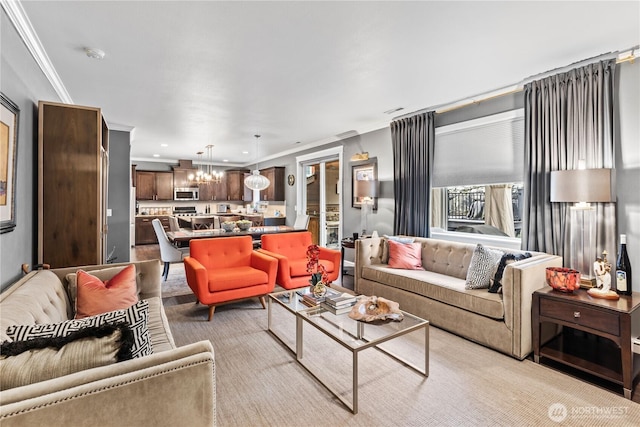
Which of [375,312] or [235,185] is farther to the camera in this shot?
[235,185]

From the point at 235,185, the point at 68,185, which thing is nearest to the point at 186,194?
the point at 235,185

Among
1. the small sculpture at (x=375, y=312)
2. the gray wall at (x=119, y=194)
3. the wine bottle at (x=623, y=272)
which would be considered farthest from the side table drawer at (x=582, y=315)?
the gray wall at (x=119, y=194)

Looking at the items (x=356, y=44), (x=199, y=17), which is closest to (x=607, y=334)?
(x=356, y=44)

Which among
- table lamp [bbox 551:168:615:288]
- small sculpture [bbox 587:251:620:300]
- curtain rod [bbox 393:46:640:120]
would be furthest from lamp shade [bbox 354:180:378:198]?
small sculpture [bbox 587:251:620:300]

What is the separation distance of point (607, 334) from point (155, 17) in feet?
12.5

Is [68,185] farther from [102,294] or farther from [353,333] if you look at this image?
[353,333]

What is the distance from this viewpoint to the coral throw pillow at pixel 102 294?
2162mm

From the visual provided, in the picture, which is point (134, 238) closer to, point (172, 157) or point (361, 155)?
point (172, 157)

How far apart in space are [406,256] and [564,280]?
5.20 ft

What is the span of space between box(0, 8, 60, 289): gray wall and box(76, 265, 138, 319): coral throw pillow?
→ 424 millimetres

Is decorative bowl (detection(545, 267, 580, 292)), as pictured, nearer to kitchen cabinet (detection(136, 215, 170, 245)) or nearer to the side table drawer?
the side table drawer

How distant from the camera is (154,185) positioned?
940 centimetres

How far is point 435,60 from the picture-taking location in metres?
2.86

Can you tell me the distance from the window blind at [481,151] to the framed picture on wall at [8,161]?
432 cm
